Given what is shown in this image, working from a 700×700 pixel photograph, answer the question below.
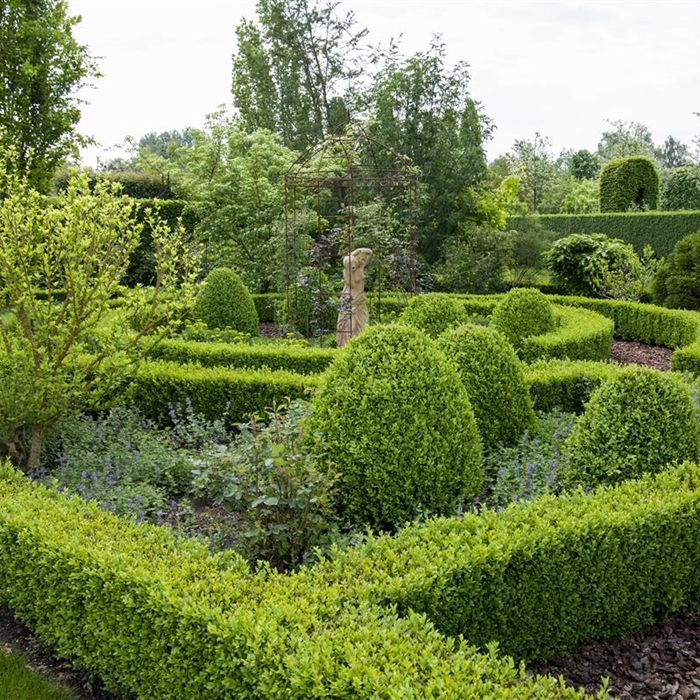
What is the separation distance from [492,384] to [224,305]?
6998 millimetres

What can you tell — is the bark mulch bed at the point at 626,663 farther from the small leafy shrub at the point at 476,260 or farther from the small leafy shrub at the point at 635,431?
the small leafy shrub at the point at 476,260

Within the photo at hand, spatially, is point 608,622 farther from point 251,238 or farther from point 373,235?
point 251,238

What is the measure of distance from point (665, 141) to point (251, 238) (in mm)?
70193

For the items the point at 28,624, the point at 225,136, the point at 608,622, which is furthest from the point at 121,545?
the point at 225,136

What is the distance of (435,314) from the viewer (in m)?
8.30

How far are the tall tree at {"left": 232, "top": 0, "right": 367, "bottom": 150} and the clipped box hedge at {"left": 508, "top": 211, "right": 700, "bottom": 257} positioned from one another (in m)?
10.1

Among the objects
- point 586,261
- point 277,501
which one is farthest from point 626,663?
point 586,261

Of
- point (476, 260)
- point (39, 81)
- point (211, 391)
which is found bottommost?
point (211, 391)

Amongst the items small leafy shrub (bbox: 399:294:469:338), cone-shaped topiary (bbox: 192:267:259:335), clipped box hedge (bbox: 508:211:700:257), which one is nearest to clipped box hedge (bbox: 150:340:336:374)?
small leafy shrub (bbox: 399:294:469:338)

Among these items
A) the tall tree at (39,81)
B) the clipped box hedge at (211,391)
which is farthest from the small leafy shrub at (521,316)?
the tall tree at (39,81)

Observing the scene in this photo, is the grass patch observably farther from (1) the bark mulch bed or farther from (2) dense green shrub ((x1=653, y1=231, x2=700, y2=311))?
(2) dense green shrub ((x1=653, y1=231, x2=700, y2=311))

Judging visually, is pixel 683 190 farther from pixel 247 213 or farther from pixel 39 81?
pixel 39 81

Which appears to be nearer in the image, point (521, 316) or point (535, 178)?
point (521, 316)

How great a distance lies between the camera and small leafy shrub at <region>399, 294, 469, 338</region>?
27.0 feet
